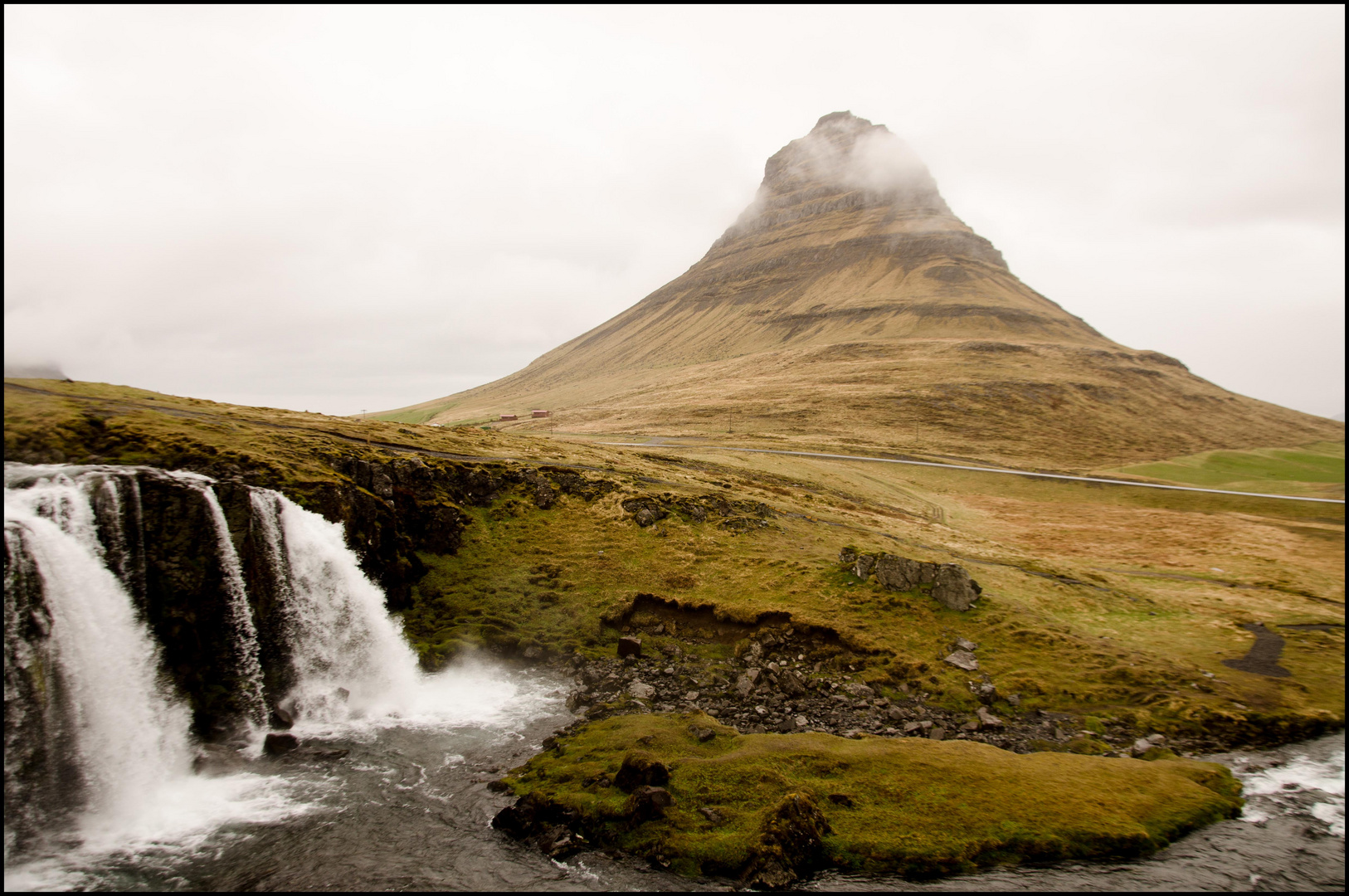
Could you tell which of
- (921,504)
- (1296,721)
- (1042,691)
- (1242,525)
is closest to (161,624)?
(1042,691)

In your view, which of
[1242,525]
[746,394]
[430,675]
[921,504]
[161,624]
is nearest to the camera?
[161,624]

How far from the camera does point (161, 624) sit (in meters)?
25.1

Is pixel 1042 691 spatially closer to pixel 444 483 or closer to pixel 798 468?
pixel 444 483

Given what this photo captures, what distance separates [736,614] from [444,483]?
912 inches

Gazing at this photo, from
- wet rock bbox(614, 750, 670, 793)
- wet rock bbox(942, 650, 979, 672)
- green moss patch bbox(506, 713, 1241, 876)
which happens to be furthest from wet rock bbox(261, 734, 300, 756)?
wet rock bbox(942, 650, 979, 672)

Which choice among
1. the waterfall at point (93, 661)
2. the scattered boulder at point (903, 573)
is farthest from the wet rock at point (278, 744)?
the scattered boulder at point (903, 573)

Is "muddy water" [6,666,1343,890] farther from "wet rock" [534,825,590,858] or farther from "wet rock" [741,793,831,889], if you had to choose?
"wet rock" [741,793,831,889]

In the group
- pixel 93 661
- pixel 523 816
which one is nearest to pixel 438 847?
pixel 523 816

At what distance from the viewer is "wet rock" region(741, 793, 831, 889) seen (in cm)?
1797

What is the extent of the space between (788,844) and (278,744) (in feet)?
66.2

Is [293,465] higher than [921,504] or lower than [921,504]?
higher

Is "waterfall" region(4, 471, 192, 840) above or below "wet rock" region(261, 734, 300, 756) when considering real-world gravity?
above

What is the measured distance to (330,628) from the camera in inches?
1214

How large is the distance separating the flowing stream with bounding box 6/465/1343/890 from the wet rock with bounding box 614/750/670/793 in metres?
2.83
